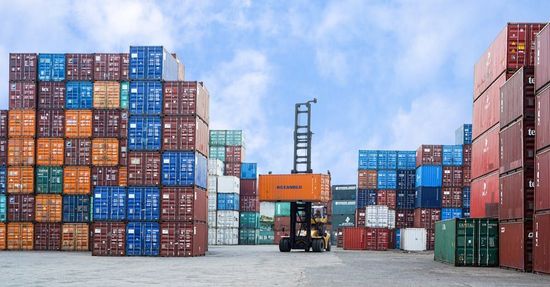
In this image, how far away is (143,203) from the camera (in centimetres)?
4403

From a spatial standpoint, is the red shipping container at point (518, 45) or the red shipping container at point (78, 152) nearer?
the red shipping container at point (518, 45)

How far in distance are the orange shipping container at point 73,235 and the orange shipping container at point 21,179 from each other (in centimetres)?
347

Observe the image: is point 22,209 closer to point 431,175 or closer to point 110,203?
point 110,203

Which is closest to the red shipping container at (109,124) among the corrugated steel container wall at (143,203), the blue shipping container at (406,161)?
the corrugated steel container wall at (143,203)

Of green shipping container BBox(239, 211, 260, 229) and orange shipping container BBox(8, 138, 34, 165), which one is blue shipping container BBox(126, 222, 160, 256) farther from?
green shipping container BBox(239, 211, 260, 229)

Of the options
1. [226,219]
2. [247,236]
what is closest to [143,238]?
[226,219]

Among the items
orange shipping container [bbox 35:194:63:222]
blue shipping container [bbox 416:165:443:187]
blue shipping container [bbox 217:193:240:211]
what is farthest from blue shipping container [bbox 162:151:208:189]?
blue shipping container [bbox 217:193:240:211]

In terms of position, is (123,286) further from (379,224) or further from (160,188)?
(379,224)

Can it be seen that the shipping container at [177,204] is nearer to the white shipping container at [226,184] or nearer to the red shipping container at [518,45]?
the red shipping container at [518,45]

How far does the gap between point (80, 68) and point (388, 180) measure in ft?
110

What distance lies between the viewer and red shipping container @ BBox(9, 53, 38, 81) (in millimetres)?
50938

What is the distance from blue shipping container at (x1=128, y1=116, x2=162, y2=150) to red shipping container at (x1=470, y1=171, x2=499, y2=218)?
17521mm

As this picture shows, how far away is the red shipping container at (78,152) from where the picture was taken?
165ft

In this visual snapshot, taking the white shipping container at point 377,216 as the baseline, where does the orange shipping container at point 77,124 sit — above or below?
above
